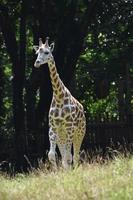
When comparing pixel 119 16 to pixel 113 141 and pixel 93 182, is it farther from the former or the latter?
pixel 93 182

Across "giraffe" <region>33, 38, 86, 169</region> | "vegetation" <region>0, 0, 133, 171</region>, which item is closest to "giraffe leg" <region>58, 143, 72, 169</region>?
"giraffe" <region>33, 38, 86, 169</region>

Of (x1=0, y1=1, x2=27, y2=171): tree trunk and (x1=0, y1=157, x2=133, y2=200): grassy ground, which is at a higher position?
(x1=0, y1=1, x2=27, y2=171): tree trunk

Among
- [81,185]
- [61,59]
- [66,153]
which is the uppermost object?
[61,59]

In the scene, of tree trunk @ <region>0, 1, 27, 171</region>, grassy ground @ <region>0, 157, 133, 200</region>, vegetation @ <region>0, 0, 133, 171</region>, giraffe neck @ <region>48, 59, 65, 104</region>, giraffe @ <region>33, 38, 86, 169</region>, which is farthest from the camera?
vegetation @ <region>0, 0, 133, 171</region>

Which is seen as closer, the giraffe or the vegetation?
the giraffe

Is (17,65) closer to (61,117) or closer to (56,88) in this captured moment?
(56,88)

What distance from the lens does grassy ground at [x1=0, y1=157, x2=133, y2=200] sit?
27.0ft

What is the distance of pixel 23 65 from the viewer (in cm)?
2095

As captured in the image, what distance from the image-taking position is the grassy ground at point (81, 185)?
8228 millimetres

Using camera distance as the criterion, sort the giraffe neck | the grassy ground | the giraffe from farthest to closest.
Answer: the giraffe neck, the giraffe, the grassy ground

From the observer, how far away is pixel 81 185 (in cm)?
880

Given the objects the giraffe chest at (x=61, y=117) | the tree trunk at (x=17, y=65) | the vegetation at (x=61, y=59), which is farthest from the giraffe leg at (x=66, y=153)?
the tree trunk at (x=17, y=65)

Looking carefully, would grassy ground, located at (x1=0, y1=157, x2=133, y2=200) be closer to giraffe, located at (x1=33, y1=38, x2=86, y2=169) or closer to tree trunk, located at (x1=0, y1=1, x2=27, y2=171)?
giraffe, located at (x1=33, y1=38, x2=86, y2=169)

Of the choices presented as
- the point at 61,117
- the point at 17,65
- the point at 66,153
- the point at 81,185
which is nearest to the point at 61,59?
the point at 17,65
